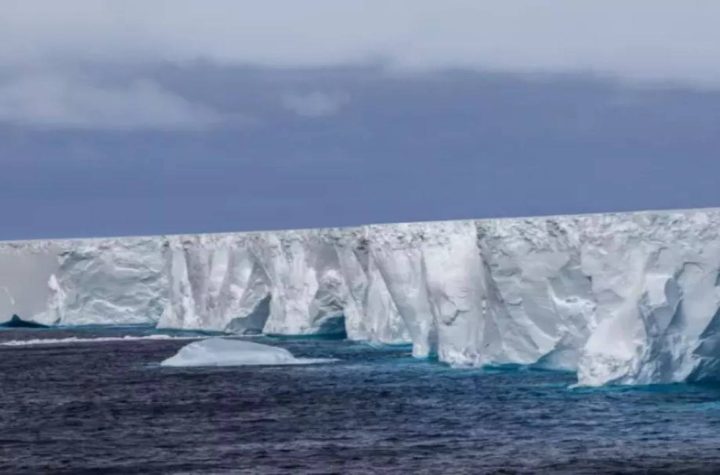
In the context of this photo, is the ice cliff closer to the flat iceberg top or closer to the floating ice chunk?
the floating ice chunk

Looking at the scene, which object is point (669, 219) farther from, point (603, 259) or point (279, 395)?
point (279, 395)

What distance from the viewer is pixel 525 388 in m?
30.3

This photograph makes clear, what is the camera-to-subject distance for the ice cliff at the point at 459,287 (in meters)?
26.4

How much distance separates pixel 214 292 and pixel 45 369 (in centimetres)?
1136

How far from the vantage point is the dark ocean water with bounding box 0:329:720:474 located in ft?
66.1

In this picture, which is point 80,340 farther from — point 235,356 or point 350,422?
point 350,422

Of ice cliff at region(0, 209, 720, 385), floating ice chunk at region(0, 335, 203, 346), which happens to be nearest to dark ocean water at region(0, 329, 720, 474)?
ice cliff at region(0, 209, 720, 385)

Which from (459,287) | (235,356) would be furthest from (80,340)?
(459,287)

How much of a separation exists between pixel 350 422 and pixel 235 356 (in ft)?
48.0

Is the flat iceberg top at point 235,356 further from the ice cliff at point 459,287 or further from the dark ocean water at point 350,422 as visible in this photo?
the ice cliff at point 459,287

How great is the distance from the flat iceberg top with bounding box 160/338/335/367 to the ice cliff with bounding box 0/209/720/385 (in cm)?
344

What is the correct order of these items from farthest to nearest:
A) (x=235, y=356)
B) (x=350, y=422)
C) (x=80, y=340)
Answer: (x=80, y=340) < (x=235, y=356) < (x=350, y=422)

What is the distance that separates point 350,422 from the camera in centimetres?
2542

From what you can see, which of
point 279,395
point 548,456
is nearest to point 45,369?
point 279,395
